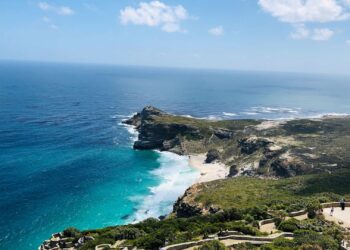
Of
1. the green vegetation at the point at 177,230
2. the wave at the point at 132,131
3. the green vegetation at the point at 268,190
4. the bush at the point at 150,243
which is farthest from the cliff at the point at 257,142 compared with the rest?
the bush at the point at 150,243

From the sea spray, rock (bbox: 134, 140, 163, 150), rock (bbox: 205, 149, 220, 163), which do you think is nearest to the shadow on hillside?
the sea spray

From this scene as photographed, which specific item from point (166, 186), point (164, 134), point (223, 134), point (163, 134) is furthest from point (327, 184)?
point (163, 134)

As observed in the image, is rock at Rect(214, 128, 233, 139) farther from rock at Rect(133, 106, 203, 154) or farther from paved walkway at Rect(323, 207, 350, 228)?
paved walkway at Rect(323, 207, 350, 228)

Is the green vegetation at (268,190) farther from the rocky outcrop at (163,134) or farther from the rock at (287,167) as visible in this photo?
the rocky outcrop at (163,134)

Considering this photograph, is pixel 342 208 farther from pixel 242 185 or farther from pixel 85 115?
pixel 85 115

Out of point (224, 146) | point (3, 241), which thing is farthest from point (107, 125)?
point (3, 241)

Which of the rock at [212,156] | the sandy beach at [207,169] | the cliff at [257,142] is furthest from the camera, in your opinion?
the rock at [212,156]
